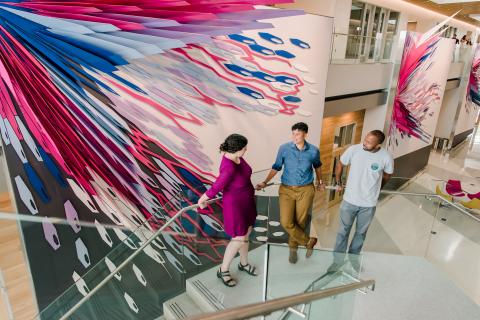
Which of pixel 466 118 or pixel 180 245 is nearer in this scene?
pixel 180 245

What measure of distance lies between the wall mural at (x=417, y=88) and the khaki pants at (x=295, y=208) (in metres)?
6.17

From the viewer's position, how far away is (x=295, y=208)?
349 centimetres

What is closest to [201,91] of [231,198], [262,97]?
[262,97]

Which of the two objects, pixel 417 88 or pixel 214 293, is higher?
pixel 417 88

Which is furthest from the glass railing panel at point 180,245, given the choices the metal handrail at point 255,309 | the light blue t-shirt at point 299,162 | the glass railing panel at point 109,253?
the metal handrail at point 255,309

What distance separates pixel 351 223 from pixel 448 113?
46.4 ft

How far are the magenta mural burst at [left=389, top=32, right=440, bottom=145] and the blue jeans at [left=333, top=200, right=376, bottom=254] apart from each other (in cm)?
590

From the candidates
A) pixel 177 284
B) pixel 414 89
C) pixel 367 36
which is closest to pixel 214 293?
pixel 177 284

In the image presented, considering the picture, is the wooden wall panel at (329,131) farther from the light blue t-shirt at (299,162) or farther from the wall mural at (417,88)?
the light blue t-shirt at (299,162)

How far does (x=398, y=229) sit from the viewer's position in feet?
14.8

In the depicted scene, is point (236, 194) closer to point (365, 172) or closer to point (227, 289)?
point (227, 289)

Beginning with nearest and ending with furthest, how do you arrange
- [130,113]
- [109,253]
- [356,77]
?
[109,253] < [130,113] < [356,77]

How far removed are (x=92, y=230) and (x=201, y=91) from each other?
2.13 metres

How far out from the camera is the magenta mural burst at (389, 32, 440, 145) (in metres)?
8.26
